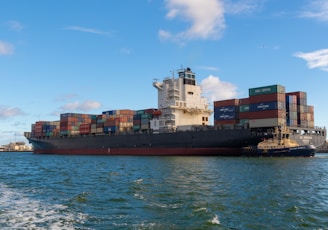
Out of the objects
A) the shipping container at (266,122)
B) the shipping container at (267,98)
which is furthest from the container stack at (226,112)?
the shipping container at (266,122)

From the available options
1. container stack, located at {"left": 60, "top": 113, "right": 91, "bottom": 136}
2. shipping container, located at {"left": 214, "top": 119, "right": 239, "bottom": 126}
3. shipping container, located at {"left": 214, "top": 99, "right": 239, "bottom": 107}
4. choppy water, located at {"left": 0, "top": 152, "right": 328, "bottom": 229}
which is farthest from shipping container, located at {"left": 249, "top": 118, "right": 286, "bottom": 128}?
container stack, located at {"left": 60, "top": 113, "right": 91, "bottom": 136}

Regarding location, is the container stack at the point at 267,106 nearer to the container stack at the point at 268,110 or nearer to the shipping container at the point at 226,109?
the container stack at the point at 268,110

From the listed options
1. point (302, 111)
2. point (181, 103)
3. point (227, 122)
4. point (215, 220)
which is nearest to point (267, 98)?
point (302, 111)

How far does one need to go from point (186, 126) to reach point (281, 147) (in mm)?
18418

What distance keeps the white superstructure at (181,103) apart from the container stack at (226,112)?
8.61m

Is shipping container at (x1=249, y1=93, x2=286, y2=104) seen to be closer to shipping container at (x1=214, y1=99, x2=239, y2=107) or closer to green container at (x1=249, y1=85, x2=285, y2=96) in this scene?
green container at (x1=249, y1=85, x2=285, y2=96)

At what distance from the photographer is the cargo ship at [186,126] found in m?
52.0

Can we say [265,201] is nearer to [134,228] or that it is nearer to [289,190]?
[289,190]

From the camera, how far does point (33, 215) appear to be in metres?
13.7

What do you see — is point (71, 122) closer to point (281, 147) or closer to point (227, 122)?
point (227, 122)

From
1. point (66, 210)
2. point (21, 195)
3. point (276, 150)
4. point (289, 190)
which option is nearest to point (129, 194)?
point (66, 210)

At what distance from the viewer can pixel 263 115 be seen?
51375mm

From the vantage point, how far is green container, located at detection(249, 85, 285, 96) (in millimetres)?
50312

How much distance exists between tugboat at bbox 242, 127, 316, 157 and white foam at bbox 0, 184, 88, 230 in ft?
130
